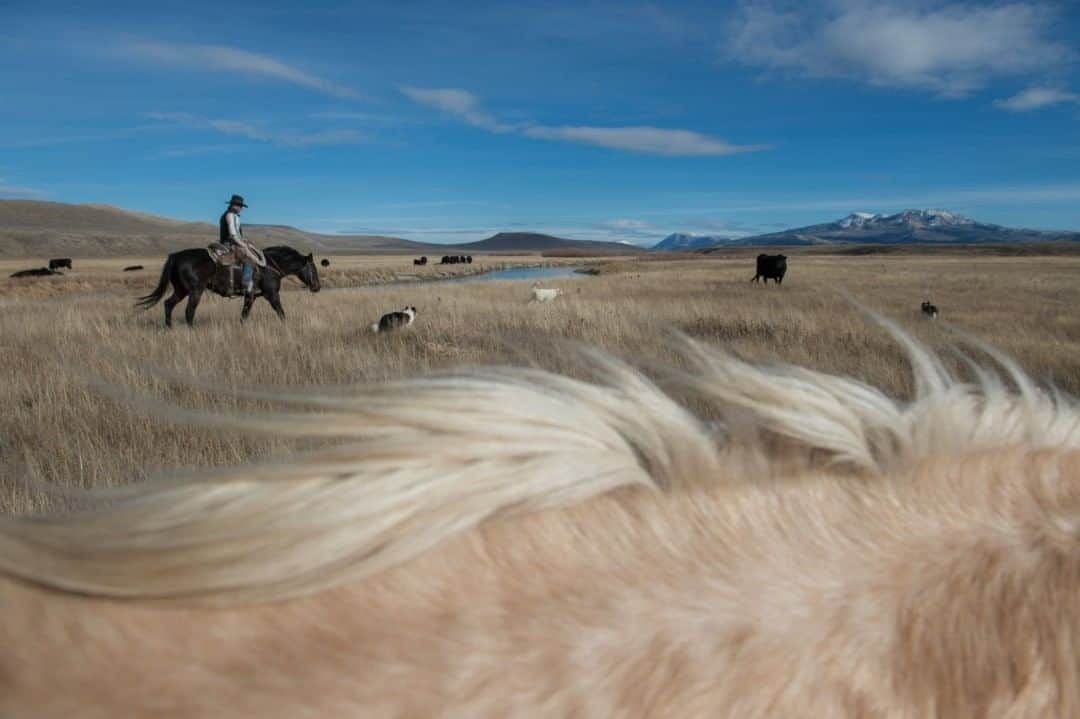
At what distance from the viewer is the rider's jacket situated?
12.6m

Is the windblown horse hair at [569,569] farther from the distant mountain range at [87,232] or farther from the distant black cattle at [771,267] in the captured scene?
the distant mountain range at [87,232]

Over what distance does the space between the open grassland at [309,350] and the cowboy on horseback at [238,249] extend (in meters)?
0.75

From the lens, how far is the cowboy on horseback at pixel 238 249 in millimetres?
12703

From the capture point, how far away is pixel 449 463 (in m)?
0.84

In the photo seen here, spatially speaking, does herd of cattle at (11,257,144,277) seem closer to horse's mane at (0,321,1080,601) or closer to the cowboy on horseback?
the cowboy on horseback

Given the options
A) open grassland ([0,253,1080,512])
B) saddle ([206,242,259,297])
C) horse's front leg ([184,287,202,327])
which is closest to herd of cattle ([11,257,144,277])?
open grassland ([0,253,1080,512])

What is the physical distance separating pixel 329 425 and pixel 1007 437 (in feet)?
3.79

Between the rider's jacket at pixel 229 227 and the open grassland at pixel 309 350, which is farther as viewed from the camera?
the rider's jacket at pixel 229 227

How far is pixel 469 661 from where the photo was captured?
0.70 meters

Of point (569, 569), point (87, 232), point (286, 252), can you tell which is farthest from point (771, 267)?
point (87, 232)

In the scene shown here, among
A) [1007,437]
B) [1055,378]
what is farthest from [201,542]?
[1055,378]

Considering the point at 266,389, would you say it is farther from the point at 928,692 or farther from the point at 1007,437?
the point at 1007,437

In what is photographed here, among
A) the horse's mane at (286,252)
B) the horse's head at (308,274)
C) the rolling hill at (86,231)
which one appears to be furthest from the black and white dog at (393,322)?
the rolling hill at (86,231)

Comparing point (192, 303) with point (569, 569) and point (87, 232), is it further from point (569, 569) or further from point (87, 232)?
point (87, 232)
